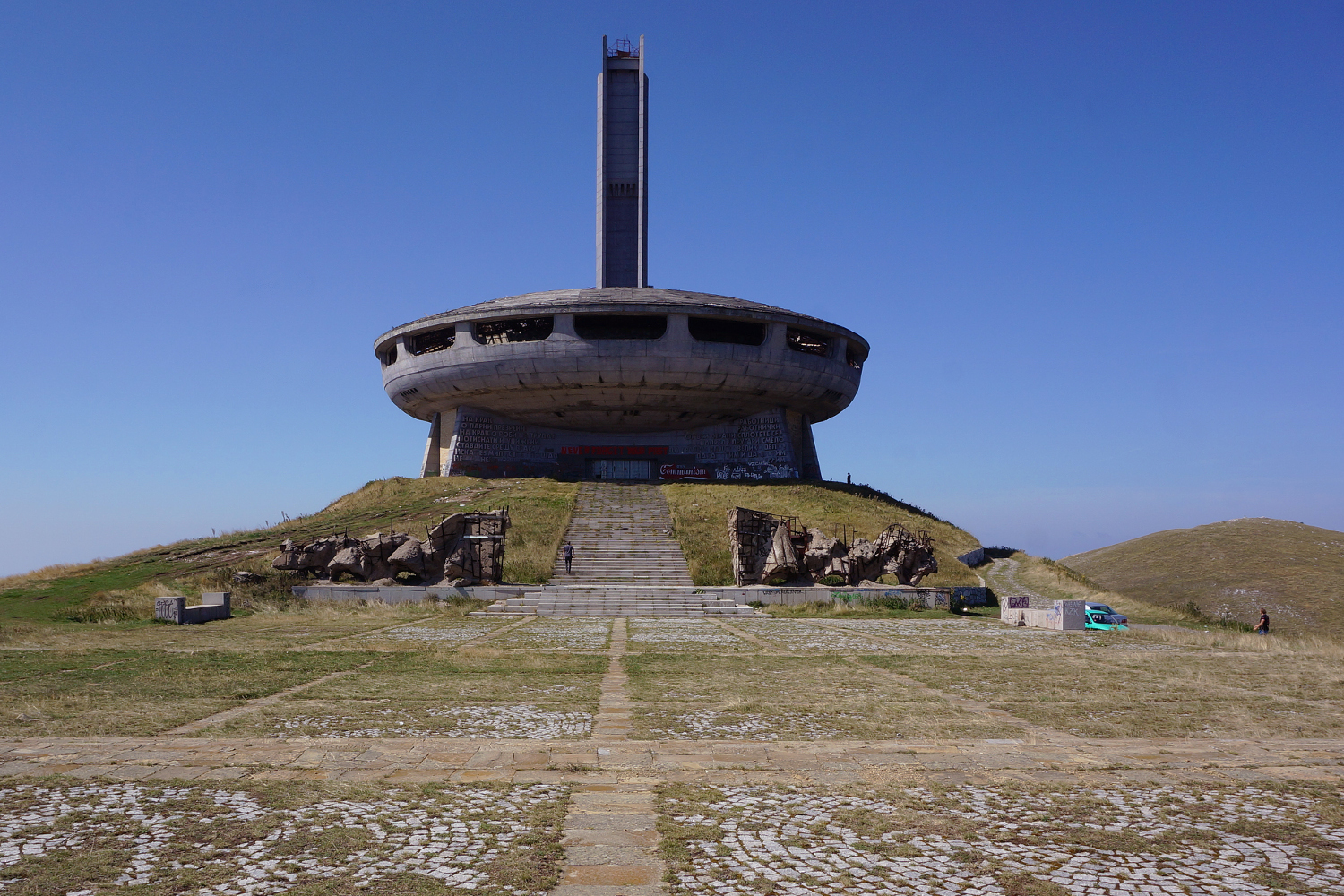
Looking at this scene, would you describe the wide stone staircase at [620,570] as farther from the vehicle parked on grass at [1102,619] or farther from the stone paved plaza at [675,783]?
the stone paved plaza at [675,783]

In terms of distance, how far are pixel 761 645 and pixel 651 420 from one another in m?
40.5

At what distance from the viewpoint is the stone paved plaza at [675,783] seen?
16.7 ft

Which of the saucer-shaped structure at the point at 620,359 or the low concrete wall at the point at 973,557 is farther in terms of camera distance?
the saucer-shaped structure at the point at 620,359

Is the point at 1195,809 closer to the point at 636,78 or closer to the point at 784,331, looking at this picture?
the point at 784,331

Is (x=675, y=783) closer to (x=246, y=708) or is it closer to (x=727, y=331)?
(x=246, y=708)

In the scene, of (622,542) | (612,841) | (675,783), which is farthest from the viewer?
(622,542)

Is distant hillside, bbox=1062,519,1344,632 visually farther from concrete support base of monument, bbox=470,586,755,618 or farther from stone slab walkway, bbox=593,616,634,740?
stone slab walkway, bbox=593,616,634,740

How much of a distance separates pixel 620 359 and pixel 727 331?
300 inches

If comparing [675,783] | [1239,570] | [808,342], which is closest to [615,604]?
[675,783]

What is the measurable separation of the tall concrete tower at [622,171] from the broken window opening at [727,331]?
11.8 metres

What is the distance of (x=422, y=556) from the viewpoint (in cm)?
2723

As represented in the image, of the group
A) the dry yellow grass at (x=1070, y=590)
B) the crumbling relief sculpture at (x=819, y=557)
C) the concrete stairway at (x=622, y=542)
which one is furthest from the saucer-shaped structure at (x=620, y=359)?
the crumbling relief sculpture at (x=819, y=557)

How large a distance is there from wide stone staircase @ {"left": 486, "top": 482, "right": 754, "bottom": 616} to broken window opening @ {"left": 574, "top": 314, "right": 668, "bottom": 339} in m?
10.0

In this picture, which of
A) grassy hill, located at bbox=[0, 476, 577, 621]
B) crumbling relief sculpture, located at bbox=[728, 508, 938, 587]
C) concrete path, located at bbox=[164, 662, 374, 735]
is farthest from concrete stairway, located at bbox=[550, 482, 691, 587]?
concrete path, located at bbox=[164, 662, 374, 735]
